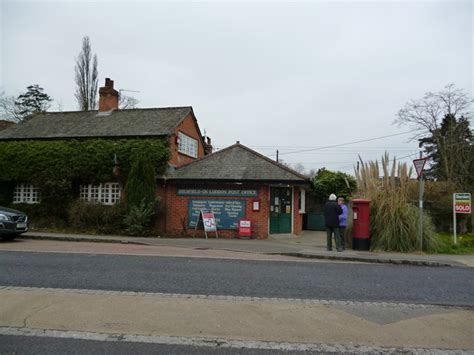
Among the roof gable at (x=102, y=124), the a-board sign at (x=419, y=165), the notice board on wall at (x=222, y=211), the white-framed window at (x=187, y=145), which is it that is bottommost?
the notice board on wall at (x=222, y=211)

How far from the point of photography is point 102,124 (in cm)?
2111

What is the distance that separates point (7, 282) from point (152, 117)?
14.9 m

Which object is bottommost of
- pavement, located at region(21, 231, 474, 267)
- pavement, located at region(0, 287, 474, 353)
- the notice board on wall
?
pavement, located at region(0, 287, 474, 353)

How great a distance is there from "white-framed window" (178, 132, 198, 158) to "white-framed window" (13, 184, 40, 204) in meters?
7.56

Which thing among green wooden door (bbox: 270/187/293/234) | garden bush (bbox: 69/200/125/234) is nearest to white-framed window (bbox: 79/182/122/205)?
garden bush (bbox: 69/200/125/234)

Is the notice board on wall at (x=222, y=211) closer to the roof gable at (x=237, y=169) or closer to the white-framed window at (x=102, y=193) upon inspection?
the roof gable at (x=237, y=169)

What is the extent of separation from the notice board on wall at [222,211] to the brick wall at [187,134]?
113 inches

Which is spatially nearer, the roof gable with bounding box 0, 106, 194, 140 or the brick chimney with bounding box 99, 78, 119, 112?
the roof gable with bounding box 0, 106, 194, 140

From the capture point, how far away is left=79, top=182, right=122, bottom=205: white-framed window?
1894 centimetres

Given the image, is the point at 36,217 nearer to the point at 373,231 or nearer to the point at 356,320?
the point at 373,231

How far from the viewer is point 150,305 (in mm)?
5781

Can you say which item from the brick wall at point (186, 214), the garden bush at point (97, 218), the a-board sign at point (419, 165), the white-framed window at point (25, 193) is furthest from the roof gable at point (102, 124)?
the a-board sign at point (419, 165)

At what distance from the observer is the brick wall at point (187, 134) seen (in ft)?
63.1

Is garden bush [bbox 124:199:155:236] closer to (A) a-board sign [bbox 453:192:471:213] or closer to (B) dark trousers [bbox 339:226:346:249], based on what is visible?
(B) dark trousers [bbox 339:226:346:249]
